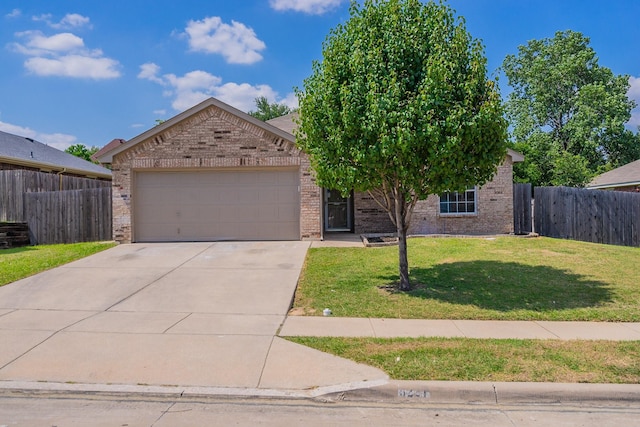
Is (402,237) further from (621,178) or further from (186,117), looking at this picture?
(621,178)

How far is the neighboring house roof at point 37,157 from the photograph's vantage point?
1991 cm

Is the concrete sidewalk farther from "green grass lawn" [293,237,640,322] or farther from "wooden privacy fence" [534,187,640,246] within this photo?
"wooden privacy fence" [534,187,640,246]

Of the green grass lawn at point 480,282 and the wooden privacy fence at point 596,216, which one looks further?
the wooden privacy fence at point 596,216

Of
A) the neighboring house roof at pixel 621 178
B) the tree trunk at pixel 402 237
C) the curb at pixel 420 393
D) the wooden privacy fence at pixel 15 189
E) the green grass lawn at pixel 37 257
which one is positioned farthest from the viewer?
the neighboring house roof at pixel 621 178

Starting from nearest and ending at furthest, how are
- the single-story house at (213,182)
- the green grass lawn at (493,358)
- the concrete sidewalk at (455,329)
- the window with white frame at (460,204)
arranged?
the green grass lawn at (493,358)
the concrete sidewalk at (455,329)
the single-story house at (213,182)
the window with white frame at (460,204)

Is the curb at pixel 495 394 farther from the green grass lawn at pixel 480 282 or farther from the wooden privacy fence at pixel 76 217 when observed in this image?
the wooden privacy fence at pixel 76 217

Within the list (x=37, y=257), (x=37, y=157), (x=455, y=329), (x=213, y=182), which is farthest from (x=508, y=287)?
(x=37, y=157)

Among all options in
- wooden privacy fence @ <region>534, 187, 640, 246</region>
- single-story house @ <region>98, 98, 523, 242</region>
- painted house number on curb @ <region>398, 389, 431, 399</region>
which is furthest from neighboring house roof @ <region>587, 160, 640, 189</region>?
painted house number on curb @ <region>398, 389, 431, 399</region>

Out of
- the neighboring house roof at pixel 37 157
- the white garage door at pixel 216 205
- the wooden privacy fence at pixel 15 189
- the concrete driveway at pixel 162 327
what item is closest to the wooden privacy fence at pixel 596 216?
the white garage door at pixel 216 205

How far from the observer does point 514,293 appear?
816 centimetres

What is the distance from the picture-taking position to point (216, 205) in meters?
13.8

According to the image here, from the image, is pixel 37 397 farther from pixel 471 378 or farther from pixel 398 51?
pixel 398 51

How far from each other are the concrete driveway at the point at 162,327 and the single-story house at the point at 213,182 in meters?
2.58

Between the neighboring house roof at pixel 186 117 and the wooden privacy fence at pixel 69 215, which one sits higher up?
Result: the neighboring house roof at pixel 186 117
